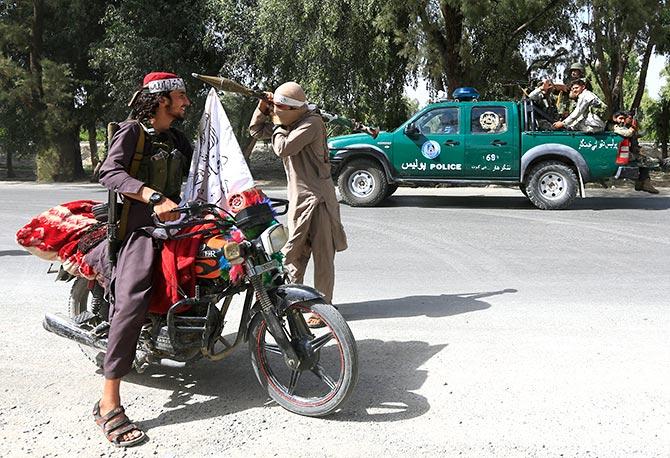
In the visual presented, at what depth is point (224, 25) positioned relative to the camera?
22859 millimetres

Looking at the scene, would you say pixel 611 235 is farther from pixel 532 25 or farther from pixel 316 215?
pixel 532 25

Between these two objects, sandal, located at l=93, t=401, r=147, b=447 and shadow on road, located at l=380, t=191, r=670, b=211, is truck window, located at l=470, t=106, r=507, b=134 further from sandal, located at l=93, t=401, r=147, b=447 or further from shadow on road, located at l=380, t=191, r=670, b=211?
sandal, located at l=93, t=401, r=147, b=447

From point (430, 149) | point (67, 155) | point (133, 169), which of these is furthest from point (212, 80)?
point (67, 155)

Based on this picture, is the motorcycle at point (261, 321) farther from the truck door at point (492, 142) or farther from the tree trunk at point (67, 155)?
the tree trunk at point (67, 155)

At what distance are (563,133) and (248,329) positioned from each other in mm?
10204

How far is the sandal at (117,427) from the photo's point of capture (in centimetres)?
354

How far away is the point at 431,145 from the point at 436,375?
9.46m

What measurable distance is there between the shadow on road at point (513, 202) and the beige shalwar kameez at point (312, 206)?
835cm

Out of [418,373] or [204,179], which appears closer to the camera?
[204,179]

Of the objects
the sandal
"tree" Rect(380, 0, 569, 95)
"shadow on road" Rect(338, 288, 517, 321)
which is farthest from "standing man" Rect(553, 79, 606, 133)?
the sandal

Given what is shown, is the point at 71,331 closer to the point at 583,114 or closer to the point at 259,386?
the point at 259,386

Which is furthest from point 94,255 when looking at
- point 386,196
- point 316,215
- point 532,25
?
point 532,25

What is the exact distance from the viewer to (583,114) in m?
12.8

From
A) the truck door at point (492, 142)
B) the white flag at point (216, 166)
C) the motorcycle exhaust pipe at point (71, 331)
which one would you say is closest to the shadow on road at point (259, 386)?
the motorcycle exhaust pipe at point (71, 331)
